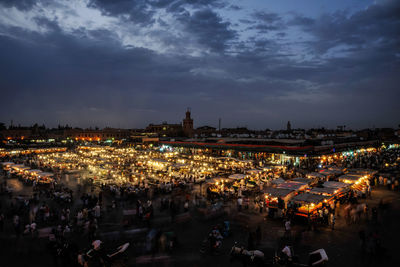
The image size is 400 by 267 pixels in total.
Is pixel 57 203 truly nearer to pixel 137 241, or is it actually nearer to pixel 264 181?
pixel 137 241

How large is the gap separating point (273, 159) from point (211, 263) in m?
28.0

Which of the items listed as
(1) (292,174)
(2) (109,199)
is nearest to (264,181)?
(1) (292,174)

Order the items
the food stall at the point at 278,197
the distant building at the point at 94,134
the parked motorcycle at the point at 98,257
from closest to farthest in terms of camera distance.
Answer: the parked motorcycle at the point at 98,257 < the food stall at the point at 278,197 < the distant building at the point at 94,134

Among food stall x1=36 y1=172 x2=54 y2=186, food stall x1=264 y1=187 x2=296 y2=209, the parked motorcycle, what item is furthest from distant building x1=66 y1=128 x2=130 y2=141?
the parked motorcycle

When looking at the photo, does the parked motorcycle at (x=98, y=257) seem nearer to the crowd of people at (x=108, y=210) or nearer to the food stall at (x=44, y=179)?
the crowd of people at (x=108, y=210)

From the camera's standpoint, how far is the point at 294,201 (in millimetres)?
Answer: 11906

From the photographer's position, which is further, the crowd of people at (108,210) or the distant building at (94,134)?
the distant building at (94,134)

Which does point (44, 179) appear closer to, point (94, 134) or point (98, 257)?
point (98, 257)

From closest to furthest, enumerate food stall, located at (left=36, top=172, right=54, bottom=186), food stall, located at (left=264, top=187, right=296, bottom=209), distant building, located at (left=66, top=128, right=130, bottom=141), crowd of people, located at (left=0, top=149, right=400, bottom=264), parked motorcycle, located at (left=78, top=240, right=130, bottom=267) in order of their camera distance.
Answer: parked motorcycle, located at (left=78, top=240, right=130, bottom=267) < crowd of people, located at (left=0, top=149, right=400, bottom=264) < food stall, located at (left=264, top=187, right=296, bottom=209) < food stall, located at (left=36, top=172, right=54, bottom=186) < distant building, located at (left=66, top=128, right=130, bottom=141)

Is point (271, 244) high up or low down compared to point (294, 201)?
down

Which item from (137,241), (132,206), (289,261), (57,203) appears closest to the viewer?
(289,261)

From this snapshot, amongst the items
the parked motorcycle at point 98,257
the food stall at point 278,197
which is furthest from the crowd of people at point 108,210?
the parked motorcycle at point 98,257

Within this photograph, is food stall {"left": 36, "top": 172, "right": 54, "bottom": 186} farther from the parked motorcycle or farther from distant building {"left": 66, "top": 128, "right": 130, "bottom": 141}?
distant building {"left": 66, "top": 128, "right": 130, "bottom": 141}

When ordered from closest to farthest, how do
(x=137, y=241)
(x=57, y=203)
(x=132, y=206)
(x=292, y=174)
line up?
(x=137, y=241) < (x=132, y=206) < (x=57, y=203) < (x=292, y=174)
